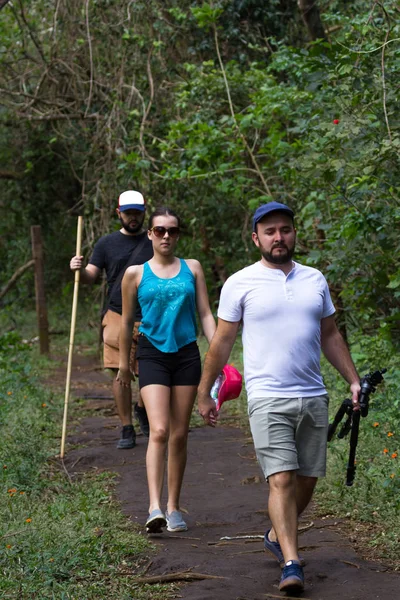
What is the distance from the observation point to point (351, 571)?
494cm

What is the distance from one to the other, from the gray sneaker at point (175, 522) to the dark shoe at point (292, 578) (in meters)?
1.42

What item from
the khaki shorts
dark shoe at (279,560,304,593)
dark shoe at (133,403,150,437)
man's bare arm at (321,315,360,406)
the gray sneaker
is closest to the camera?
dark shoe at (279,560,304,593)

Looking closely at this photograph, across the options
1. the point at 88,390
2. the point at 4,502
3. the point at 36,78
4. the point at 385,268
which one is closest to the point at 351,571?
the point at 4,502

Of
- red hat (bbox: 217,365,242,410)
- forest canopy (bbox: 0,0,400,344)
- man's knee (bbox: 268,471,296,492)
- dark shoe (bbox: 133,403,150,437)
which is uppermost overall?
forest canopy (bbox: 0,0,400,344)

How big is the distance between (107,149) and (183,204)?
162 cm

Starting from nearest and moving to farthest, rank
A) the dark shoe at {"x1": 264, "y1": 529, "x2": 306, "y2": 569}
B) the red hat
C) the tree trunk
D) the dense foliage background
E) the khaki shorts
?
the dark shoe at {"x1": 264, "y1": 529, "x2": 306, "y2": 569}
the red hat
the dense foliage background
the khaki shorts
the tree trunk

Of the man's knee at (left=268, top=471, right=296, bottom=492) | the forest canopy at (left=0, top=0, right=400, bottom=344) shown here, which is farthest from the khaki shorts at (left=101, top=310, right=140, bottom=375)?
the man's knee at (left=268, top=471, right=296, bottom=492)

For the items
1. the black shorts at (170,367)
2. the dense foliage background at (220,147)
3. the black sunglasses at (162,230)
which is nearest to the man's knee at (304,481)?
the dense foliage background at (220,147)

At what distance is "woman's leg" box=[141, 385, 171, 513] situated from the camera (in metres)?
5.73

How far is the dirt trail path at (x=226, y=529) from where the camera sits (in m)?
4.72

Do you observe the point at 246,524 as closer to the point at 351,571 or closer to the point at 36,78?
the point at 351,571

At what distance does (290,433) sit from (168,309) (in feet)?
5.07

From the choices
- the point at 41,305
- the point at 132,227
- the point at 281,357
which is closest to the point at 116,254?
Result: the point at 132,227

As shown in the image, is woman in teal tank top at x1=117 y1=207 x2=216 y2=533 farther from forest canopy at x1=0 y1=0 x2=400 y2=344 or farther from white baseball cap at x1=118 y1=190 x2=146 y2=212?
forest canopy at x1=0 y1=0 x2=400 y2=344
